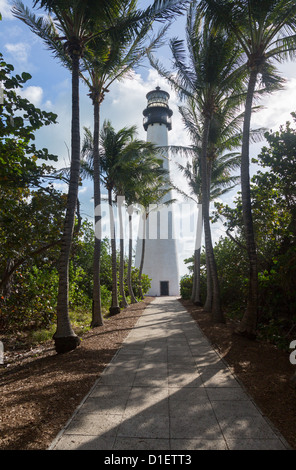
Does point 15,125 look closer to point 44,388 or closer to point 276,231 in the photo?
point 44,388

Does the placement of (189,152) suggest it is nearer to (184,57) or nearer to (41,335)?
(184,57)

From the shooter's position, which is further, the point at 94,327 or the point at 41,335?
the point at 94,327

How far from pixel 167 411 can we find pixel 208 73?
10557mm

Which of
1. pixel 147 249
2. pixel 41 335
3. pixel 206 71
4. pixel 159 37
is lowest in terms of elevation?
pixel 41 335

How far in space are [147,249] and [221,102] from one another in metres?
18.0

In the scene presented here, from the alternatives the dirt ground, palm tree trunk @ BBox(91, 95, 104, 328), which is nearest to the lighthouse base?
palm tree trunk @ BBox(91, 95, 104, 328)

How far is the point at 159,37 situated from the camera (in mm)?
9648

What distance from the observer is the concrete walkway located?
2867mm

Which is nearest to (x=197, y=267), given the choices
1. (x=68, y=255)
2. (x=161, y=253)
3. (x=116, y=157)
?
(x=116, y=157)

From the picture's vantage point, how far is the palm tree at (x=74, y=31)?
6543mm

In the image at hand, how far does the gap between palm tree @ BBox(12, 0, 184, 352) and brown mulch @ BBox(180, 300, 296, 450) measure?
12.1ft

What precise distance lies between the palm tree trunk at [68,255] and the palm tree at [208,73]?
5047mm

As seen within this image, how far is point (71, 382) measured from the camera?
4.55 metres
